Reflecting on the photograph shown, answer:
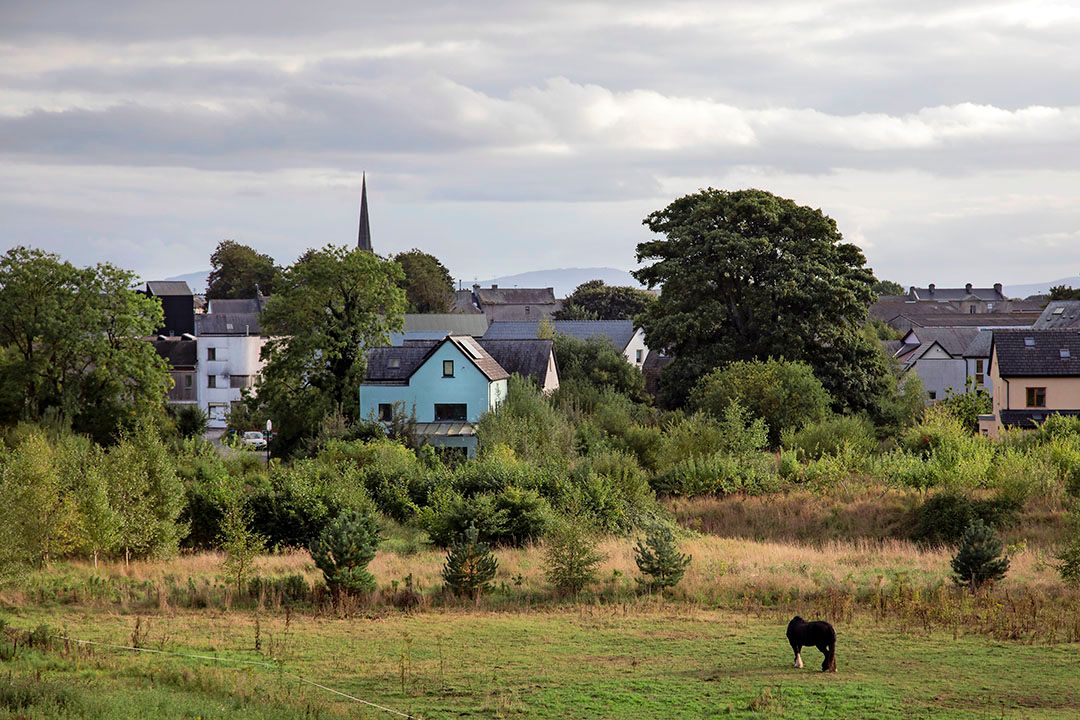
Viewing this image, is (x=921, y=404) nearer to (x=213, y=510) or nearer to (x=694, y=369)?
(x=694, y=369)

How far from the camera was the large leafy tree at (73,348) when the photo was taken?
58.7 meters

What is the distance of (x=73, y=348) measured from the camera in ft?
193

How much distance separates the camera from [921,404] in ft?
223

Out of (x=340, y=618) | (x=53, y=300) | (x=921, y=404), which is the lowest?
(x=340, y=618)

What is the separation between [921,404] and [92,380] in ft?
A: 152

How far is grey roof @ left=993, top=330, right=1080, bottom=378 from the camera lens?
5900 centimetres

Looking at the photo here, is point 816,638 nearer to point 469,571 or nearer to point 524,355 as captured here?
point 469,571

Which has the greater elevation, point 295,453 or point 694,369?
point 694,369

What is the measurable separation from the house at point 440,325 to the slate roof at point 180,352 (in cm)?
2090

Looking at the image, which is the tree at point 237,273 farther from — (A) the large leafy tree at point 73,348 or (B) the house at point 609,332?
(A) the large leafy tree at point 73,348

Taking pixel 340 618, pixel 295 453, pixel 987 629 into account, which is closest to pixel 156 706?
pixel 340 618

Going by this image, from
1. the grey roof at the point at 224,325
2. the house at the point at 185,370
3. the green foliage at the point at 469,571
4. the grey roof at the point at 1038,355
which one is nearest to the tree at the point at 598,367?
the grey roof at the point at 1038,355

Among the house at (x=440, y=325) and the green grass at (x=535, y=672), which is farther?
the house at (x=440, y=325)

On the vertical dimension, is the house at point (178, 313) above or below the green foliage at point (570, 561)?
above
